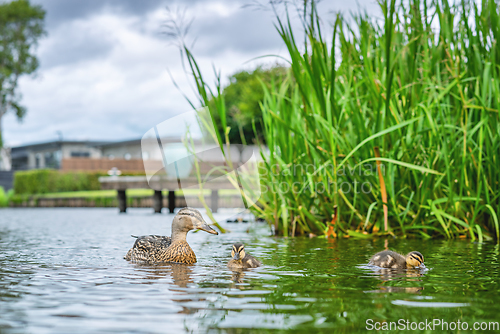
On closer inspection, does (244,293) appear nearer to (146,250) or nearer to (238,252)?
(238,252)

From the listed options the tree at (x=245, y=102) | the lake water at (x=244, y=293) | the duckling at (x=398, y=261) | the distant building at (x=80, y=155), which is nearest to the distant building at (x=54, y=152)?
the distant building at (x=80, y=155)

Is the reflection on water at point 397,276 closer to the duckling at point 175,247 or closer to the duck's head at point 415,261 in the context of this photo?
the duck's head at point 415,261

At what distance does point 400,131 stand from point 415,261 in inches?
78.9

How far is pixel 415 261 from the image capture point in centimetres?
410

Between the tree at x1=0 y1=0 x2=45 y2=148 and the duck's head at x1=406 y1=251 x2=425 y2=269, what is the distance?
1535 inches

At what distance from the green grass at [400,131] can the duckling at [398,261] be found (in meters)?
1.56

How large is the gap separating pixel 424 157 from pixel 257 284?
317 cm

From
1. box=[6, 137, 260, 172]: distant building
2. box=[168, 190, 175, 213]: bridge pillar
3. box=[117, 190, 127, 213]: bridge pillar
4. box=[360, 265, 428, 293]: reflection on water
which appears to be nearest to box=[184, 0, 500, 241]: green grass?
box=[360, 265, 428, 293]: reflection on water

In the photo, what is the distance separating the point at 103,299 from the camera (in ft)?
9.77

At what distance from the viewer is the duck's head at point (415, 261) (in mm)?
4074

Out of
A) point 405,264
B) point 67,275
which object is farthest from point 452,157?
point 67,275

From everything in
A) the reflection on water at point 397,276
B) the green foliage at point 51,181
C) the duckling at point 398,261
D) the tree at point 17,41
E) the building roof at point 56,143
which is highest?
the tree at point 17,41

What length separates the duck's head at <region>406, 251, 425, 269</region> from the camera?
13.4 feet

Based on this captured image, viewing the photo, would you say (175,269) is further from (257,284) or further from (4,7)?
(4,7)
